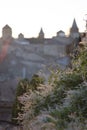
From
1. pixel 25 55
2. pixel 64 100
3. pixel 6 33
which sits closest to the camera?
pixel 64 100

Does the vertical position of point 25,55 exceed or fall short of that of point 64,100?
it exceeds it

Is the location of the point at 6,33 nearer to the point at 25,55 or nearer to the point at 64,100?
the point at 25,55

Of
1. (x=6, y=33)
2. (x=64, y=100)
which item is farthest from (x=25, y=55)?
(x=64, y=100)

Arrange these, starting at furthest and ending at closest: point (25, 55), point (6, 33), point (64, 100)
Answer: point (6, 33), point (25, 55), point (64, 100)

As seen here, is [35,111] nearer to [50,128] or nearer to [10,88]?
[50,128]

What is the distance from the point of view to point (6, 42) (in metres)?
58.6

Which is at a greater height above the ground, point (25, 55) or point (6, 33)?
point (6, 33)

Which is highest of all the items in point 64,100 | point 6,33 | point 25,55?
point 6,33

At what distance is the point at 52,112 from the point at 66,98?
0.62 ft

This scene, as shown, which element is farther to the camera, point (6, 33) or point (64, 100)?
point (6, 33)

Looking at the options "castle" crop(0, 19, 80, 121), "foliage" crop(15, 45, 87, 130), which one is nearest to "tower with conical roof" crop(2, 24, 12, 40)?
"castle" crop(0, 19, 80, 121)

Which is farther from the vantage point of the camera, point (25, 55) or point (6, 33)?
point (6, 33)

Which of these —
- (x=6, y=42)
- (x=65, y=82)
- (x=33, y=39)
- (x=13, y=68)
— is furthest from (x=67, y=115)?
(x=33, y=39)

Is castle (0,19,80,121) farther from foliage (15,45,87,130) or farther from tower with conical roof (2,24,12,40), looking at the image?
foliage (15,45,87,130)
